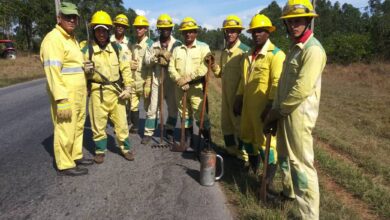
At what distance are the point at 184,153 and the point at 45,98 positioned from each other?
7.35m

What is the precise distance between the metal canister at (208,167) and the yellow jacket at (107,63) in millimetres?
1866

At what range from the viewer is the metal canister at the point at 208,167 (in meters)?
4.52

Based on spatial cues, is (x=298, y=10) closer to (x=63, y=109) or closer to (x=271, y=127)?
(x=271, y=127)

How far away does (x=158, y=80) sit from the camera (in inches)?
264

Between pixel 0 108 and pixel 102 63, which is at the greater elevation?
pixel 102 63

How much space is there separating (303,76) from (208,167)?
1914 millimetres

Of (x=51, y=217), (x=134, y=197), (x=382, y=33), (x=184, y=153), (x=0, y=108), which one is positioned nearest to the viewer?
(x=51, y=217)

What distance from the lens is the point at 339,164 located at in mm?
5547

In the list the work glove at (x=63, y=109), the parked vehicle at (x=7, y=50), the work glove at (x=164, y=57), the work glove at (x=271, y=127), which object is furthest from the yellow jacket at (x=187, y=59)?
the parked vehicle at (x=7, y=50)

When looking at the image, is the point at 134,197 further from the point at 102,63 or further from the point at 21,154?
the point at 21,154

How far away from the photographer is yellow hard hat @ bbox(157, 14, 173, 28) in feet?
20.2

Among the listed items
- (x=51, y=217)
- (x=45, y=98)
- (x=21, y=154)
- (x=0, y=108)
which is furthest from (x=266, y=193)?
(x=45, y=98)

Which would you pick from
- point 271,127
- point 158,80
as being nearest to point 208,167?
point 271,127

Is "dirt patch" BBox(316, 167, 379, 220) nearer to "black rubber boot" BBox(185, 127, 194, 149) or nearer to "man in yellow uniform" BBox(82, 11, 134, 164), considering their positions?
"black rubber boot" BBox(185, 127, 194, 149)
